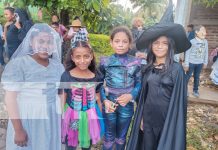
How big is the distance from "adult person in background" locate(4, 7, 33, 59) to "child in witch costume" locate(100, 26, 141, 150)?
2184mm

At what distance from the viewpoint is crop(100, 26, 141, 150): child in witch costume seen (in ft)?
8.13

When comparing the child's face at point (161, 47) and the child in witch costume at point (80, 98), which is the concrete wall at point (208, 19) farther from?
the child in witch costume at point (80, 98)

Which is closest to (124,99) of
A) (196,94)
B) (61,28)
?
(61,28)

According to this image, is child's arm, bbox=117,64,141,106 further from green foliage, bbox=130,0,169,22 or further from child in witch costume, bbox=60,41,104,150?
green foliage, bbox=130,0,169,22

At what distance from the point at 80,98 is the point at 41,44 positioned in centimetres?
59

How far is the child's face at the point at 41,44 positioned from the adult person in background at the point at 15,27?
7.39 feet

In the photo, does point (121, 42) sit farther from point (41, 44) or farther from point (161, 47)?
point (41, 44)

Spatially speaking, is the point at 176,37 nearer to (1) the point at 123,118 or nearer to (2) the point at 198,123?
(1) the point at 123,118

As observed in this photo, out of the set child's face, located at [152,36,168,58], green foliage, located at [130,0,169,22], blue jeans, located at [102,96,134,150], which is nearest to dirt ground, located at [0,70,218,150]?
blue jeans, located at [102,96,134,150]

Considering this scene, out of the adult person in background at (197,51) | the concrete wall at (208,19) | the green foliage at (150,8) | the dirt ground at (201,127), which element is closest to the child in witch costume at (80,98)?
the dirt ground at (201,127)

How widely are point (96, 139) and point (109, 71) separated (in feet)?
2.11

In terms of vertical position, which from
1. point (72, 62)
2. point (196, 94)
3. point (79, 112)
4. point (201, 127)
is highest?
point (72, 62)

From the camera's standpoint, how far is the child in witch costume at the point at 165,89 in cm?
227

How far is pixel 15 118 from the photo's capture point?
2.04m
